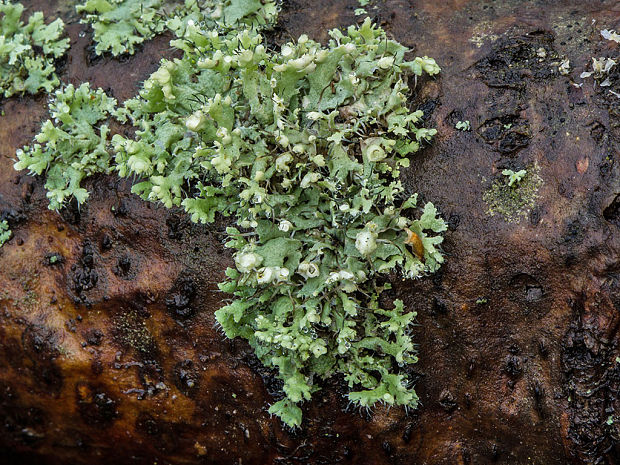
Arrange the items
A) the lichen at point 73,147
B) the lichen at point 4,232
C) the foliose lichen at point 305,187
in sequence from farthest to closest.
→ the lichen at point 4,232 → the lichen at point 73,147 → the foliose lichen at point 305,187

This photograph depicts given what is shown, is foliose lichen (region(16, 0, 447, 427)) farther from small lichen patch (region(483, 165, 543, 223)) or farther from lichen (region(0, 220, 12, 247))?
lichen (region(0, 220, 12, 247))

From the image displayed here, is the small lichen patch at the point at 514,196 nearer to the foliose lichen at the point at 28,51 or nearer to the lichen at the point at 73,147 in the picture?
the lichen at the point at 73,147

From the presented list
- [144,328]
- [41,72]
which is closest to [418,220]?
[144,328]

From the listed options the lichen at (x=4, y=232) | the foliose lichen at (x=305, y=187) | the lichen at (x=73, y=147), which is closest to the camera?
the foliose lichen at (x=305, y=187)

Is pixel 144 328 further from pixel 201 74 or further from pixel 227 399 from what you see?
pixel 201 74

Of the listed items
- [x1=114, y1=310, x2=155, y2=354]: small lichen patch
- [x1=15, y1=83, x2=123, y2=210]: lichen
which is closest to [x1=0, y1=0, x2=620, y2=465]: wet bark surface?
[x1=114, y1=310, x2=155, y2=354]: small lichen patch

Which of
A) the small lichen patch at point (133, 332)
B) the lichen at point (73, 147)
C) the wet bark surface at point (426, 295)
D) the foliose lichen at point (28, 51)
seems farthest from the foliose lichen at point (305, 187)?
the foliose lichen at point (28, 51)
